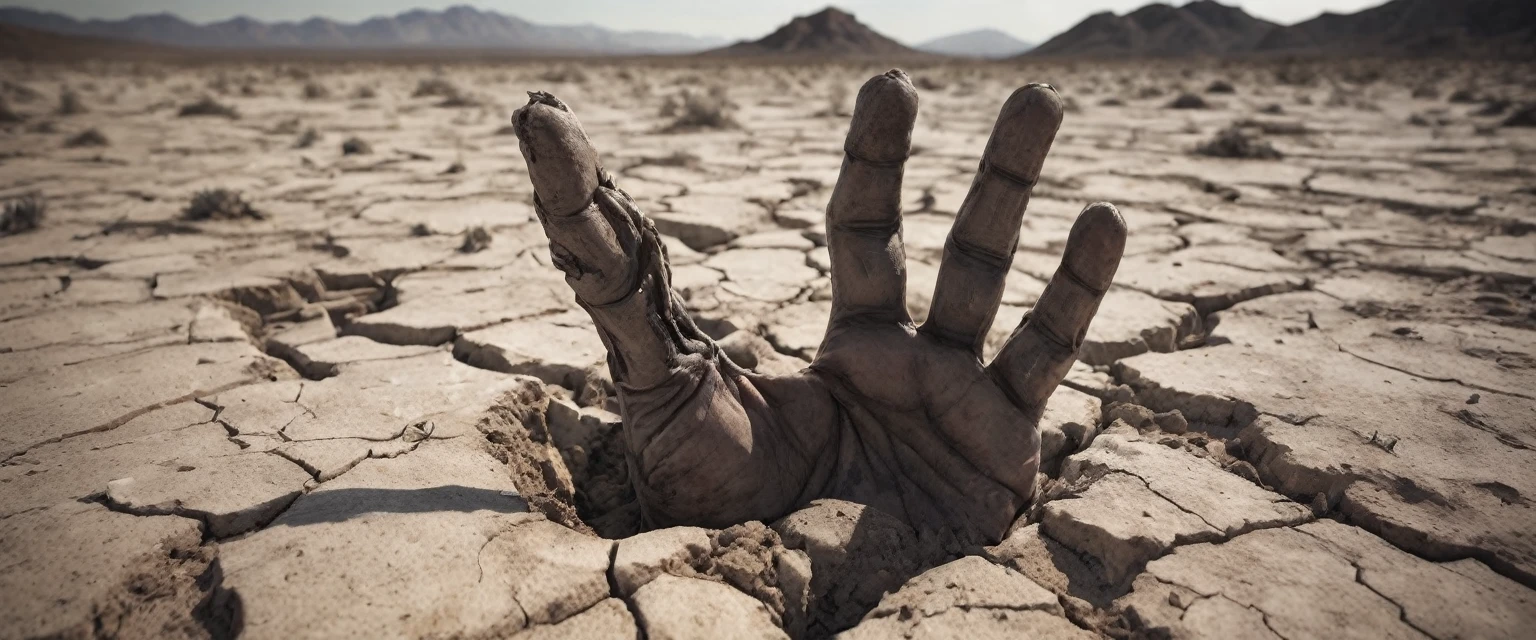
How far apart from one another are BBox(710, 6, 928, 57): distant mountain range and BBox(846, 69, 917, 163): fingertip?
44.6 m

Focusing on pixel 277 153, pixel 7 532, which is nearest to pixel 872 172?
pixel 7 532

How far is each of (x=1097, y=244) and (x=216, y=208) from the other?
10.8 ft

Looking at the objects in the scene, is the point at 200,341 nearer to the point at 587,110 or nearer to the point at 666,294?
the point at 666,294

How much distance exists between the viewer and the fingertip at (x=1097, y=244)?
3.63 feet

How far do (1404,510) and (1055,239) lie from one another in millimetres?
1724

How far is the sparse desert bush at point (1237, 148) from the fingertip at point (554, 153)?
4816mm

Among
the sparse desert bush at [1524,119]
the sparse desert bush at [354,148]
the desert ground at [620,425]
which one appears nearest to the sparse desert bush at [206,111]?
the sparse desert bush at [354,148]

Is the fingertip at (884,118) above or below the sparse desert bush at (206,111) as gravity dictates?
above

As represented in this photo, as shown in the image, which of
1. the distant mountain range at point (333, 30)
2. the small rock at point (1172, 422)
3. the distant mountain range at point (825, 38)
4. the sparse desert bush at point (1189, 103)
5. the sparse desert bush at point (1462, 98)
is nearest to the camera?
the small rock at point (1172, 422)

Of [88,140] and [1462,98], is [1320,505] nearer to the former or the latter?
[88,140]

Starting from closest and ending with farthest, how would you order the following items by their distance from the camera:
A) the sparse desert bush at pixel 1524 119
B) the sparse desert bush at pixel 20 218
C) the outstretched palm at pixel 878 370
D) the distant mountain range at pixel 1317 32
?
the outstretched palm at pixel 878 370
the sparse desert bush at pixel 20 218
the sparse desert bush at pixel 1524 119
the distant mountain range at pixel 1317 32

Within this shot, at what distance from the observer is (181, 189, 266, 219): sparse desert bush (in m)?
2.93

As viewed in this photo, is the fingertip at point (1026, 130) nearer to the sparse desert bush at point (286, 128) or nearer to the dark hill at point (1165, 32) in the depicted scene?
the sparse desert bush at point (286, 128)

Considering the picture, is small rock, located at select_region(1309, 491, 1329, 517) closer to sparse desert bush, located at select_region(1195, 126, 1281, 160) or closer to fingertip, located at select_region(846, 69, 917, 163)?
fingertip, located at select_region(846, 69, 917, 163)
